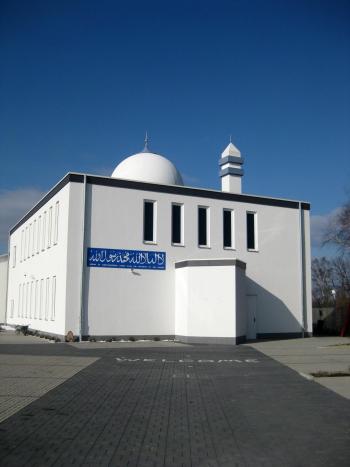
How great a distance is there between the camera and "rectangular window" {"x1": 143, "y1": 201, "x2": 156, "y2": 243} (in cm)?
2705

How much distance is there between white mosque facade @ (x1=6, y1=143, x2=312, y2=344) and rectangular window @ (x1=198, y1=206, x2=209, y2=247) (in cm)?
5

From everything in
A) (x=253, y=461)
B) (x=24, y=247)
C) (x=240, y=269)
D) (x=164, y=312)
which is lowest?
(x=253, y=461)

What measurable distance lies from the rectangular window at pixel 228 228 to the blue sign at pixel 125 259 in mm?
4120

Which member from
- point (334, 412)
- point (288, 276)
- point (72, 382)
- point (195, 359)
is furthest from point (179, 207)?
point (334, 412)

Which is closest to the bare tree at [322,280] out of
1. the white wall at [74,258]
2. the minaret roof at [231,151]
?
the minaret roof at [231,151]

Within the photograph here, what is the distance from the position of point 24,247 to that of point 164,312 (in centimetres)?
1372

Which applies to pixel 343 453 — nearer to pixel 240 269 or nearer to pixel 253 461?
pixel 253 461

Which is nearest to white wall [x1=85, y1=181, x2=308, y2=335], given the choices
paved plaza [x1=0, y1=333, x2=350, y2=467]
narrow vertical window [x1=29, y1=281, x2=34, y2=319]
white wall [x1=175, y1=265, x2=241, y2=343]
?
white wall [x1=175, y1=265, x2=241, y2=343]

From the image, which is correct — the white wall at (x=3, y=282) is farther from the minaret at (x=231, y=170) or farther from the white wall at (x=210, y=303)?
the white wall at (x=210, y=303)

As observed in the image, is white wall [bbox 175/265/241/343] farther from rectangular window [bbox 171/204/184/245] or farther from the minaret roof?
the minaret roof

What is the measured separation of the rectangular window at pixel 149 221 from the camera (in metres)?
27.0

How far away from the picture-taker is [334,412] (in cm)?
908

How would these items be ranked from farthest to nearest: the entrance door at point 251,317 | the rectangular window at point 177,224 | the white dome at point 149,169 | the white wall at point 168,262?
the white dome at point 149,169 → the entrance door at point 251,317 → the rectangular window at point 177,224 → the white wall at point 168,262

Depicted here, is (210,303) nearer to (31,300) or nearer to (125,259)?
(125,259)
